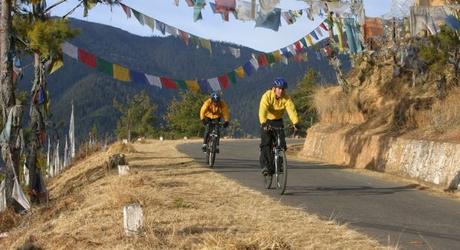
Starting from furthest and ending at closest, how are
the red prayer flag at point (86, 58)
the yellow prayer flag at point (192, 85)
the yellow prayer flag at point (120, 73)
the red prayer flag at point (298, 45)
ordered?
the red prayer flag at point (298, 45) < the yellow prayer flag at point (192, 85) < the yellow prayer flag at point (120, 73) < the red prayer flag at point (86, 58)

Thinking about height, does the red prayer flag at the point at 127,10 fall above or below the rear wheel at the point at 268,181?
above

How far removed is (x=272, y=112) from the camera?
1162 centimetres

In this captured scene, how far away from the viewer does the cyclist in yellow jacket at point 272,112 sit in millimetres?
11383

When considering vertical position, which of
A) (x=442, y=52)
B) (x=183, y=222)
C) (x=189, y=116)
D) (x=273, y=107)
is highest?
(x=442, y=52)

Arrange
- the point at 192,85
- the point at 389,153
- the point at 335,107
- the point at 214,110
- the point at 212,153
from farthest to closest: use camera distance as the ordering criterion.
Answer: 1. the point at 335,107
2. the point at 192,85
3. the point at 214,110
4. the point at 212,153
5. the point at 389,153

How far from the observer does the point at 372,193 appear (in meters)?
11.5

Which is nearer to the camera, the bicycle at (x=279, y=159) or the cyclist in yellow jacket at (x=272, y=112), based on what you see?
the bicycle at (x=279, y=159)

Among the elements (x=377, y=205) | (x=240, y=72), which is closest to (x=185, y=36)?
(x=240, y=72)

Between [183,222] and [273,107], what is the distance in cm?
430

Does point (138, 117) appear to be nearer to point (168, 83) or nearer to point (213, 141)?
point (168, 83)

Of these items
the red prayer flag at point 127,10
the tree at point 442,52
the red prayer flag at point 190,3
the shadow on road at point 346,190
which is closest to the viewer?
the shadow on road at point 346,190

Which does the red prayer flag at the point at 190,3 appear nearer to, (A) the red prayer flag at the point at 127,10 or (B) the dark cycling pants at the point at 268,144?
(A) the red prayer flag at the point at 127,10

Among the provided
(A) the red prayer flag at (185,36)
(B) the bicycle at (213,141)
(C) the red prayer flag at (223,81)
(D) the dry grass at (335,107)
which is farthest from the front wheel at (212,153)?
(C) the red prayer flag at (223,81)

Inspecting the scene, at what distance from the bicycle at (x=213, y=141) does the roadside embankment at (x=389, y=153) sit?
13.7 ft
